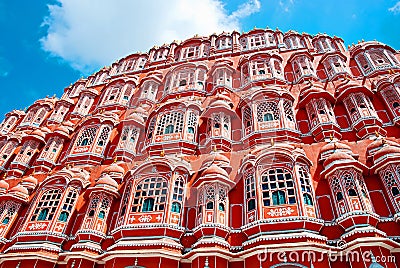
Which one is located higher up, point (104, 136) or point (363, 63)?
point (363, 63)

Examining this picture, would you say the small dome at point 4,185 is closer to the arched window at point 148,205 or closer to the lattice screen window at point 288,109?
the arched window at point 148,205

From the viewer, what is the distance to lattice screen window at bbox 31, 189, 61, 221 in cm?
1756

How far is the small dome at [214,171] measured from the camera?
1616 cm

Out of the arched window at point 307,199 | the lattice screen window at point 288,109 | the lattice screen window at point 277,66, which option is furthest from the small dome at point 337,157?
the lattice screen window at point 277,66

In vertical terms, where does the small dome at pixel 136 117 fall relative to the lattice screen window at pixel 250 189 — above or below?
above

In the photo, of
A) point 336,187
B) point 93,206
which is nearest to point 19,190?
point 93,206

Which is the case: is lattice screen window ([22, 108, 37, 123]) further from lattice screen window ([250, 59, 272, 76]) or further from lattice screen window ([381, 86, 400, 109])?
lattice screen window ([381, 86, 400, 109])

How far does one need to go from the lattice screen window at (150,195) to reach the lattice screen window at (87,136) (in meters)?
7.64

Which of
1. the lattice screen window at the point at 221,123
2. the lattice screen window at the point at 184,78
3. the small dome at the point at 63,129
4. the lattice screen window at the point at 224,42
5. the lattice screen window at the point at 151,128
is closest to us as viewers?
the lattice screen window at the point at 221,123

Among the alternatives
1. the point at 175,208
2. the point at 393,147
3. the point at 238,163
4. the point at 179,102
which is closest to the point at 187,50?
the point at 179,102

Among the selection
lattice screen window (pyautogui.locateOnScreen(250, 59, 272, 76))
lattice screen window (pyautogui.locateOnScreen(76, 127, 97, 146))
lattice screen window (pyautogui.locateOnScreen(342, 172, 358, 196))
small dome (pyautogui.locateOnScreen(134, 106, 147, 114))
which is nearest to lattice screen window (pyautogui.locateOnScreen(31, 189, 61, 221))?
lattice screen window (pyautogui.locateOnScreen(76, 127, 97, 146))

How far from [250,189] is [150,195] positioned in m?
5.46

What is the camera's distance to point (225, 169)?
17453mm

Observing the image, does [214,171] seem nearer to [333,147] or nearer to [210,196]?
[210,196]
